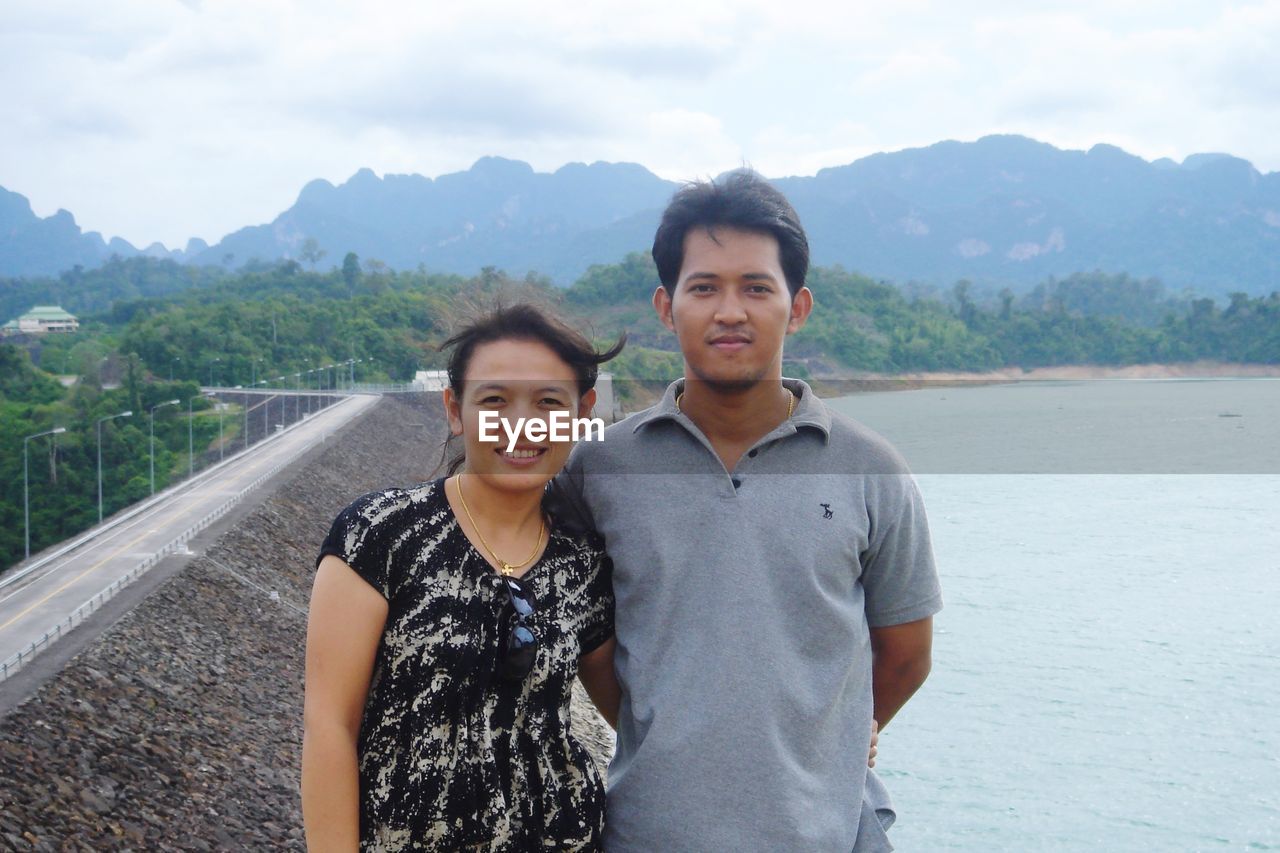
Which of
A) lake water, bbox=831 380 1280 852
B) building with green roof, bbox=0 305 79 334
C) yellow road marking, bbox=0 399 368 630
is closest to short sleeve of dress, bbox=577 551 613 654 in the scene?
lake water, bbox=831 380 1280 852

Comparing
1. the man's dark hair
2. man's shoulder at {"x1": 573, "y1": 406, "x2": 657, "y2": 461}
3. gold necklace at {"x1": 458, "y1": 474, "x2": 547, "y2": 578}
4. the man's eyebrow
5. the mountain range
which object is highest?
the mountain range

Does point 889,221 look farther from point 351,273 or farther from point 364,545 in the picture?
point 364,545

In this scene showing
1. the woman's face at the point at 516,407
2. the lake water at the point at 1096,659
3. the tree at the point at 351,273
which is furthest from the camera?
the tree at the point at 351,273

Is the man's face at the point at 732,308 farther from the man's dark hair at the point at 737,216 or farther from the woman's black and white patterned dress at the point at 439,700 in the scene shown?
the woman's black and white patterned dress at the point at 439,700

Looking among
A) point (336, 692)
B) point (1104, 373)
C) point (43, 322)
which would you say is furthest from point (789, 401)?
point (43, 322)

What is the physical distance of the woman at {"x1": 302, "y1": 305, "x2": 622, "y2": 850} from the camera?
1.27 meters

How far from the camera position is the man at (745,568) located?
53.5 inches

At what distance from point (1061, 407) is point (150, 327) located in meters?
26.5

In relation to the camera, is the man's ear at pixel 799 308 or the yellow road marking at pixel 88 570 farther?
the yellow road marking at pixel 88 570

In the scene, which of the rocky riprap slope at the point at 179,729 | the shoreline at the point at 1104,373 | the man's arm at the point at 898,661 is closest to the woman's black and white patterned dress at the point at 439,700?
the man's arm at the point at 898,661

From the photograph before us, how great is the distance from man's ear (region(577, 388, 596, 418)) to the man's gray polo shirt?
9 cm

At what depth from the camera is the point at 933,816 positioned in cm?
848

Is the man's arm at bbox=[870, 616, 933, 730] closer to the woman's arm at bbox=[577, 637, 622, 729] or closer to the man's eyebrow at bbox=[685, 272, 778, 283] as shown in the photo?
the woman's arm at bbox=[577, 637, 622, 729]

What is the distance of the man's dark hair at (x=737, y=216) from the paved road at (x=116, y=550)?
7.54 meters
